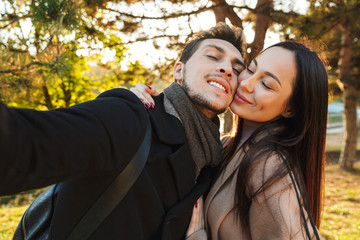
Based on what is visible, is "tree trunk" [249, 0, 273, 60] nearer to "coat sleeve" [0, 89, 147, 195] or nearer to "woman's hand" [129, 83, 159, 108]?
"woman's hand" [129, 83, 159, 108]

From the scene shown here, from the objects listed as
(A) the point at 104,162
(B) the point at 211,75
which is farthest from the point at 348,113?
(A) the point at 104,162

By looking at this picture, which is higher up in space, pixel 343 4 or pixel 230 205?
pixel 343 4

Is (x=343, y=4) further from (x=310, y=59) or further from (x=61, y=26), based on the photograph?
(x=61, y=26)

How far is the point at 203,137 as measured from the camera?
174 cm

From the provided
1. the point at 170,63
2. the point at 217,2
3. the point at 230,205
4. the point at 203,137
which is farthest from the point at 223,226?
the point at 170,63

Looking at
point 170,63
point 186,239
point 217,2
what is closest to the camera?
point 186,239

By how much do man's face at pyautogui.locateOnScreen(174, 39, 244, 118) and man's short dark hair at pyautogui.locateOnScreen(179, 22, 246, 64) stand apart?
Result: 8 centimetres

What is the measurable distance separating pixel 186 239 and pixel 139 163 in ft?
2.03

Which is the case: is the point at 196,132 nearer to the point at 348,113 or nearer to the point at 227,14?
the point at 227,14

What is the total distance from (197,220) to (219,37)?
1.44 meters

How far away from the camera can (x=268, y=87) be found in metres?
1.98

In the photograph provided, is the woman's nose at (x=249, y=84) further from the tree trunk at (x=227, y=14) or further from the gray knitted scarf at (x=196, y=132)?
the tree trunk at (x=227, y=14)

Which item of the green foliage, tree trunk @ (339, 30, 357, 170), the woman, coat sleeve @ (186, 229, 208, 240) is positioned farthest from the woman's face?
tree trunk @ (339, 30, 357, 170)

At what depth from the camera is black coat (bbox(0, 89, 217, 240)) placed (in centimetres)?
84
